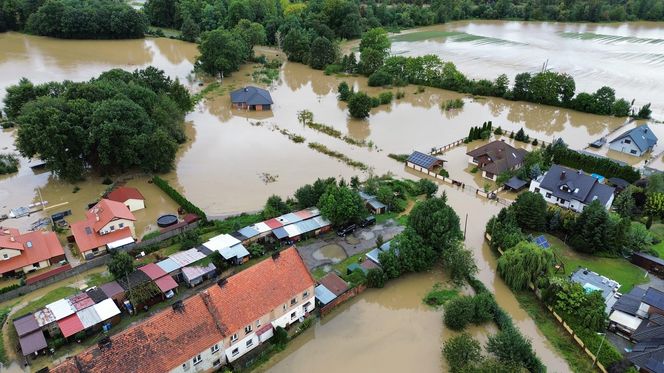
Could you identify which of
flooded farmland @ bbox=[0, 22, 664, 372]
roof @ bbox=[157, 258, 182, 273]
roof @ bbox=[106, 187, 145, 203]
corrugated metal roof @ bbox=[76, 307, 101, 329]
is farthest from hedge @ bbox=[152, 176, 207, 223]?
corrugated metal roof @ bbox=[76, 307, 101, 329]

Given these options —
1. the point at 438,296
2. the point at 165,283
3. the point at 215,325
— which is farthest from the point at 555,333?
the point at 165,283

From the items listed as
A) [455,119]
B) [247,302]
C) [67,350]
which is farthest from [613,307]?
[455,119]

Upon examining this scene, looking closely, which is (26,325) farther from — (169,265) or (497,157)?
(497,157)

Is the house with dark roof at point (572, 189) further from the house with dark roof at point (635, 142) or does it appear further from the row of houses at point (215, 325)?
the row of houses at point (215, 325)

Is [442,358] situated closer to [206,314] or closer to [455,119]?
[206,314]

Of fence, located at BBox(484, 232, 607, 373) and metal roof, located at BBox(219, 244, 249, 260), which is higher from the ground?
metal roof, located at BBox(219, 244, 249, 260)

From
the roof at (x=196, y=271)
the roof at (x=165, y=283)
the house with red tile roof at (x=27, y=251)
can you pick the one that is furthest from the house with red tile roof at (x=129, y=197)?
the roof at (x=165, y=283)

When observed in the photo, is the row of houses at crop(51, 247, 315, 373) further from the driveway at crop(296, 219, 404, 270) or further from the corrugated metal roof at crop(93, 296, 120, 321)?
the driveway at crop(296, 219, 404, 270)
